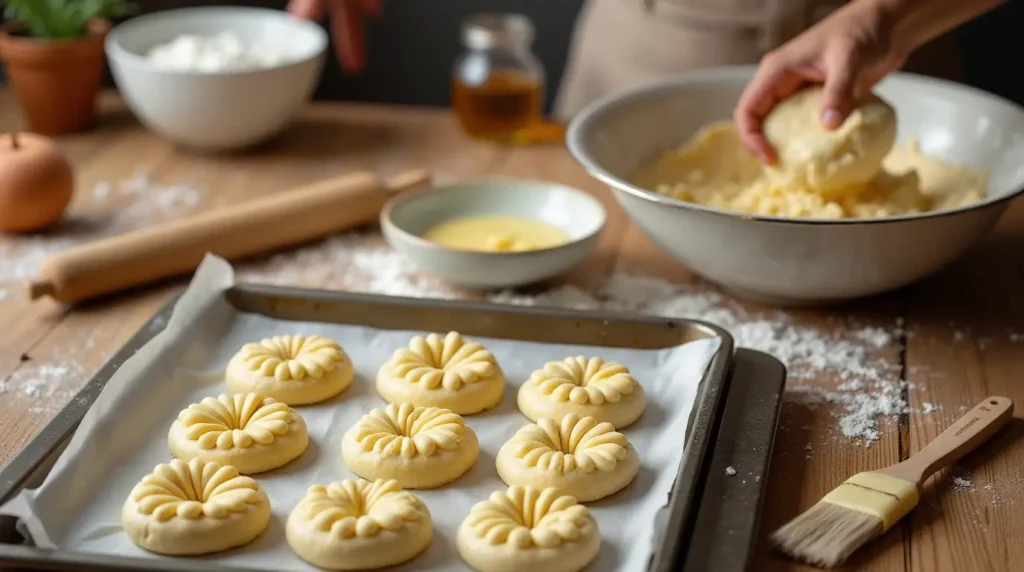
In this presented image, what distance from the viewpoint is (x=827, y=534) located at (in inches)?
43.0

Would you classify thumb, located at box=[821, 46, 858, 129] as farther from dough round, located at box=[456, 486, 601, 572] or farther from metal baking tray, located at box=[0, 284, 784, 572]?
dough round, located at box=[456, 486, 601, 572]

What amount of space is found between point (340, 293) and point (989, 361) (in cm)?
84

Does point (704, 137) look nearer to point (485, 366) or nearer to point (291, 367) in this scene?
point (485, 366)

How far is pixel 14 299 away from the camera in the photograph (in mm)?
1646

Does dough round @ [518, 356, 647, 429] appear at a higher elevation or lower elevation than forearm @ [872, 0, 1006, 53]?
lower

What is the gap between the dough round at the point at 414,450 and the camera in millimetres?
1188

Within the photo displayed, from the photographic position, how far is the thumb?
4.96 ft

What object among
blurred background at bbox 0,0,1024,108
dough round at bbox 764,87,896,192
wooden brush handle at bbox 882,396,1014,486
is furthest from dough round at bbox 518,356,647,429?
blurred background at bbox 0,0,1024,108

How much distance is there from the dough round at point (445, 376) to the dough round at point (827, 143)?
0.51m

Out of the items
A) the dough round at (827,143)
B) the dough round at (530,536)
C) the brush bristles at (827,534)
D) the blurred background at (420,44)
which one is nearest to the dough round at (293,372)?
the dough round at (530,536)

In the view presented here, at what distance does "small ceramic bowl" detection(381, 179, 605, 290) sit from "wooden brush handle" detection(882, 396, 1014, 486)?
592 mm

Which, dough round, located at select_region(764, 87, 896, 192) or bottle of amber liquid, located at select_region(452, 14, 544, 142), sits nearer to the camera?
dough round, located at select_region(764, 87, 896, 192)

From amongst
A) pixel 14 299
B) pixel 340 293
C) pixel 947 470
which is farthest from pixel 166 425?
pixel 947 470

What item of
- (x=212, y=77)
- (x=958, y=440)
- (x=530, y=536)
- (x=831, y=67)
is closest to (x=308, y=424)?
(x=530, y=536)
